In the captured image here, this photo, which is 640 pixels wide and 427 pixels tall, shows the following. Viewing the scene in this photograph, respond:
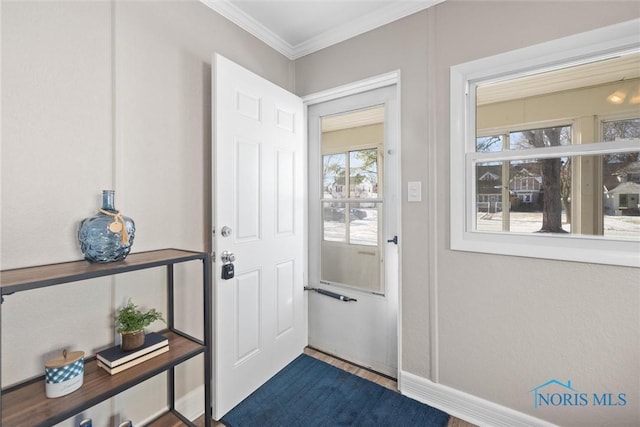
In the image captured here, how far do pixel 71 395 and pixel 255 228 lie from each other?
1.10 m

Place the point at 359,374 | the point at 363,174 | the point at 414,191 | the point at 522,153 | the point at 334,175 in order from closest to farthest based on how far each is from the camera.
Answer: the point at 522,153 → the point at 414,191 → the point at 359,374 → the point at 363,174 → the point at 334,175

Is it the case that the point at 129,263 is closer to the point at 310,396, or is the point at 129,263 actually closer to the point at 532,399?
the point at 310,396

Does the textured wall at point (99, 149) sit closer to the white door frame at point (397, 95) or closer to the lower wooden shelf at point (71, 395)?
the lower wooden shelf at point (71, 395)

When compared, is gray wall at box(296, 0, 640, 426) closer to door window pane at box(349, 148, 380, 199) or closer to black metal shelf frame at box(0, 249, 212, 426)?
door window pane at box(349, 148, 380, 199)

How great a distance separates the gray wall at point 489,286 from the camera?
4.32 feet

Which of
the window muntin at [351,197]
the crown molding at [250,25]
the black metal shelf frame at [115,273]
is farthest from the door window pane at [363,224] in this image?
the crown molding at [250,25]

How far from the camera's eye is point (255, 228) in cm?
185

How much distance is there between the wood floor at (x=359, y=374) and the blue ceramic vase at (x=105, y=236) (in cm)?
111

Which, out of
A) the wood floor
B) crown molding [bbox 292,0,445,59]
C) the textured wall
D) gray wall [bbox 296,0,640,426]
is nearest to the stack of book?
the textured wall

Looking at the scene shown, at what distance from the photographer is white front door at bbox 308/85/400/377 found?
2035 millimetres

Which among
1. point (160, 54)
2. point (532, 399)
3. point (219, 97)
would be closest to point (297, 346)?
point (532, 399)

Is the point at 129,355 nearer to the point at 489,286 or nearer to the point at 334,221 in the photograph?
the point at 334,221

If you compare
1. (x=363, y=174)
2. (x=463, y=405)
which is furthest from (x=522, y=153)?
(x=463, y=405)

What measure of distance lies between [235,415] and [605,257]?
2.06 metres
